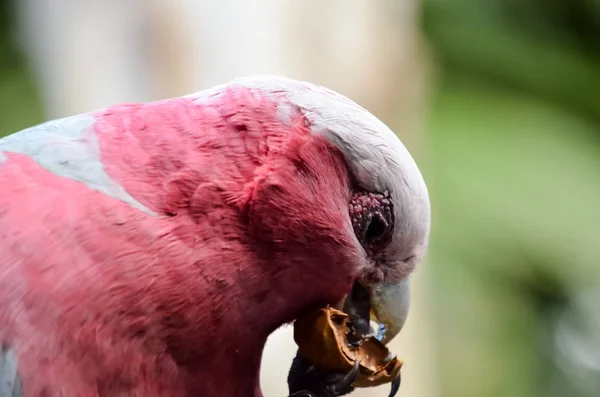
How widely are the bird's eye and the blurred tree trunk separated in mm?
532

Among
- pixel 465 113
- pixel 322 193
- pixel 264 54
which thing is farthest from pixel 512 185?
pixel 322 193

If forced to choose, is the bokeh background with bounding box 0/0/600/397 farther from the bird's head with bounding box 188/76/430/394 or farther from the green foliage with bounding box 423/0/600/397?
the bird's head with bounding box 188/76/430/394

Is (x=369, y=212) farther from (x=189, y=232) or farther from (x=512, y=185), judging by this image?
(x=512, y=185)

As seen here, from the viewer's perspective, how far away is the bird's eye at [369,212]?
2.29 feet

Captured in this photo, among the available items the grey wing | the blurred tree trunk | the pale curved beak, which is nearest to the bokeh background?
the blurred tree trunk

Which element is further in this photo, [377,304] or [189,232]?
[377,304]

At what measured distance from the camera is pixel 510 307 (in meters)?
2.09

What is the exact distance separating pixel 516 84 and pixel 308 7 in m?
1.06

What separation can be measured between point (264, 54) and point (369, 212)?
67cm

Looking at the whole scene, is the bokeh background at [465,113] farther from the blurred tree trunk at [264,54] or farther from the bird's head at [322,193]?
the bird's head at [322,193]

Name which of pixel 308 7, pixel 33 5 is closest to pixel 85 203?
pixel 308 7

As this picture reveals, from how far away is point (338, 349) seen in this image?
2.34ft

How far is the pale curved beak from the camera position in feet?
2.47

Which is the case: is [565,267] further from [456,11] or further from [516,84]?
[456,11]
